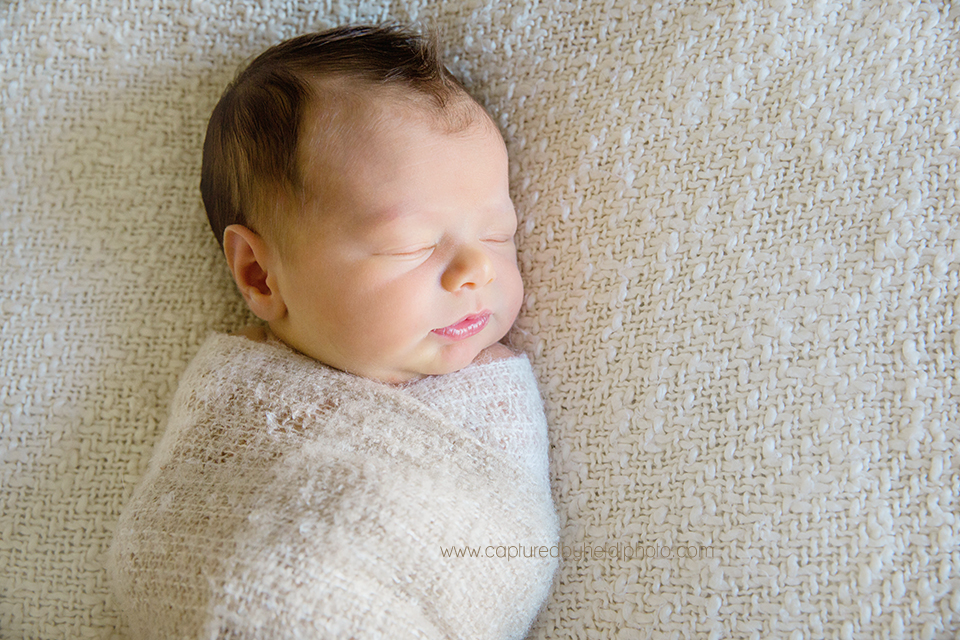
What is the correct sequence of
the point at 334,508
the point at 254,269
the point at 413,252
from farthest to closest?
the point at 254,269
the point at 413,252
the point at 334,508

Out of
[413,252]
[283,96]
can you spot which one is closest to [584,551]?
[413,252]

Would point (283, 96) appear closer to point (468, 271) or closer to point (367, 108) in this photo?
point (367, 108)

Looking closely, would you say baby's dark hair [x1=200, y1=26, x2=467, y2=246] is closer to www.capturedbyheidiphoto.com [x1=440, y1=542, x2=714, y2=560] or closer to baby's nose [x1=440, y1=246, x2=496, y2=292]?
baby's nose [x1=440, y1=246, x2=496, y2=292]

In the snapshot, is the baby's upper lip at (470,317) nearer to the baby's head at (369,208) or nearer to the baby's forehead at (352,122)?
the baby's head at (369,208)

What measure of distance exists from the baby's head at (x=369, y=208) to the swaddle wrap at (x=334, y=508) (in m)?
0.07

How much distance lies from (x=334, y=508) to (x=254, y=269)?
15.8 inches

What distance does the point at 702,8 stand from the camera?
1.06 metres

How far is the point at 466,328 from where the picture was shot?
1009 millimetres

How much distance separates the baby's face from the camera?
945mm

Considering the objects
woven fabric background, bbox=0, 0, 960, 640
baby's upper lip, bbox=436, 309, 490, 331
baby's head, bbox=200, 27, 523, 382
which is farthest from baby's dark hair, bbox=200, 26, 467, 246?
baby's upper lip, bbox=436, 309, 490, 331

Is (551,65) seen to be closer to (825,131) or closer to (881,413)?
(825,131)

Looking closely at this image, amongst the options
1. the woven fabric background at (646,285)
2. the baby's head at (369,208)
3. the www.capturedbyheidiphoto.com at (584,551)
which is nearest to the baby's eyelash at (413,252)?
the baby's head at (369,208)

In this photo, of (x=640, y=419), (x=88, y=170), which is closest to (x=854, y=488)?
(x=640, y=419)

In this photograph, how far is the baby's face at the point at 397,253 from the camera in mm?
945
